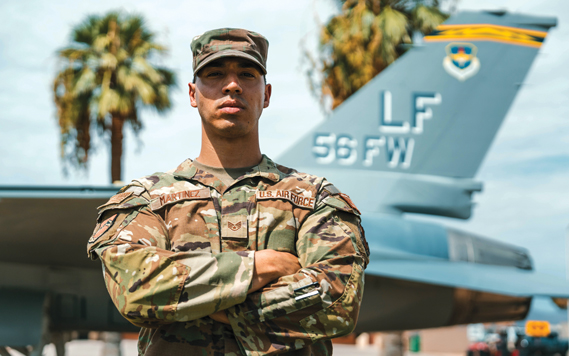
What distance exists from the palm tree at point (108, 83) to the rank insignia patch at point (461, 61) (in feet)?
29.0

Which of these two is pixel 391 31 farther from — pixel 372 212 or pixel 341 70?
pixel 372 212

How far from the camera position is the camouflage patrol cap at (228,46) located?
6.47 ft

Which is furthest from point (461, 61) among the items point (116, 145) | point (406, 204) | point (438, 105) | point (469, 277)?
point (116, 145)

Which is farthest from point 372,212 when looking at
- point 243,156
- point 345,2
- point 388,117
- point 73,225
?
point 345,2

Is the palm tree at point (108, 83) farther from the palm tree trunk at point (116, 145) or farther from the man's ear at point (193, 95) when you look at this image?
the man's ear at point (193, 95)

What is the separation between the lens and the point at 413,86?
819cm

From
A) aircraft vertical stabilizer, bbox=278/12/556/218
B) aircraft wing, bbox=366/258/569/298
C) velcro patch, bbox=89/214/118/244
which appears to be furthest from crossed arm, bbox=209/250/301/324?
aircraft vertical stabilizer, bbox=278/12/556/218

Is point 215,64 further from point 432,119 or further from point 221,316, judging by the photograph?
point 432,119

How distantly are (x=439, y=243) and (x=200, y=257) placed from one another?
19.4 ft

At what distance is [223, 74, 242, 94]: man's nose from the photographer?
76.8 inches

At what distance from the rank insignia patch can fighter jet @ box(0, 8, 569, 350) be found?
2cm

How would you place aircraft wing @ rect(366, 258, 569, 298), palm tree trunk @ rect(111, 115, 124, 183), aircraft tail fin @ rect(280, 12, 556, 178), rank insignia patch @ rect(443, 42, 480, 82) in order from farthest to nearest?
palm tree trunk @ rect(111, 115, 124, 183)
rank insignia patch @ rect(443, 42, 480, 82)
aircraft tail fin @ rect(280, 12, 556, 178)
aircraft wing @ rect(366, 258, 569, 298)

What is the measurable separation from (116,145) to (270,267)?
13496 millimetres

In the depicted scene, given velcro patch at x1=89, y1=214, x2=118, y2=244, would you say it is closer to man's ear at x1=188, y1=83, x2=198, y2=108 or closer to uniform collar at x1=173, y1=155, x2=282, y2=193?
uniform collar at x1=173, y1=155, x2=282, y2=193
